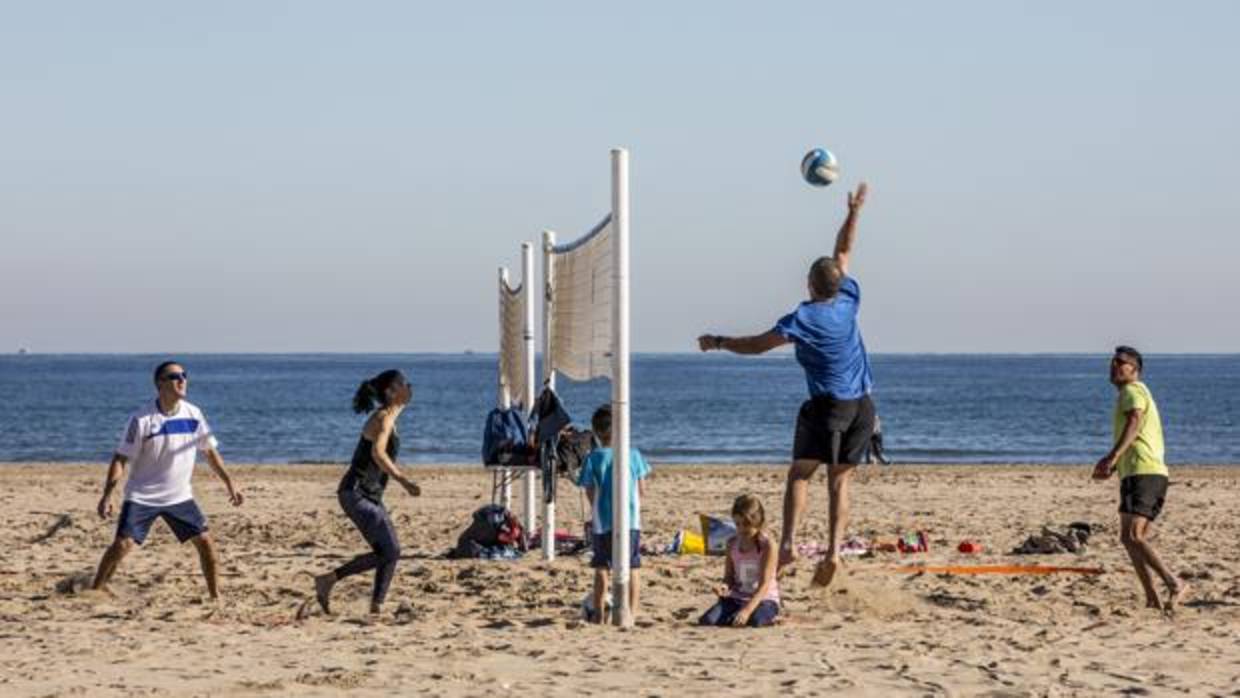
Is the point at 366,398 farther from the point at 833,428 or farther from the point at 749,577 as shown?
the point at 833,428

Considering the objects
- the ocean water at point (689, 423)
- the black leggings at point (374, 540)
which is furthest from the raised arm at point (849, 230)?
the ocean water at point (689, 423)

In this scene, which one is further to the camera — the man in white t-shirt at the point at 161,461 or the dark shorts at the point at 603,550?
the man in white t-shirt at the point at 161,461

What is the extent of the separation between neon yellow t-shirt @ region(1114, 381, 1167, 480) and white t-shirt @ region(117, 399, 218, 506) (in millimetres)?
4957

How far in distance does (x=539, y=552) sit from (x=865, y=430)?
3.72 meters

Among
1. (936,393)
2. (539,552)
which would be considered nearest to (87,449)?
(539,552)

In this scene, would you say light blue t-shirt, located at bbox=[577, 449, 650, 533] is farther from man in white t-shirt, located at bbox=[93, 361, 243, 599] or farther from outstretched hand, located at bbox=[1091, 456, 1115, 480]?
outstretched hand, located at bbox=[1091, 456, 1115, 480]

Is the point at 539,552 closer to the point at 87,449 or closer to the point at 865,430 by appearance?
the point at 865,430

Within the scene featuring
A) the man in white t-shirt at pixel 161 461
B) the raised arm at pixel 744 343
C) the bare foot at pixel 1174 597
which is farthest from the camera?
the bare foot at pixel 1174 597

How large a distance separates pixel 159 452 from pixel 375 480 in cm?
120

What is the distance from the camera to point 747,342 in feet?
29.1

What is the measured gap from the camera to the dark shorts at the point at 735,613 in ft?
30.0

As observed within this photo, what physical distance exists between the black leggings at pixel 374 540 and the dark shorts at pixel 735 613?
1.74m

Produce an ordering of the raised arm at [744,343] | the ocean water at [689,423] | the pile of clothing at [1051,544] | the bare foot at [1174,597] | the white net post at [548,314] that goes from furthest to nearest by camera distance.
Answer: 1. the ocean water at [689,423]
2. the pile of clothing at [1051,544]
3. the white net post at [548,314]
4. the bare foot at [1174,597]
5. the raised arm at [744,343]

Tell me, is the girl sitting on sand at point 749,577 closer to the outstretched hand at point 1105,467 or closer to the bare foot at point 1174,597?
the outstretched hand at point 1105,467
